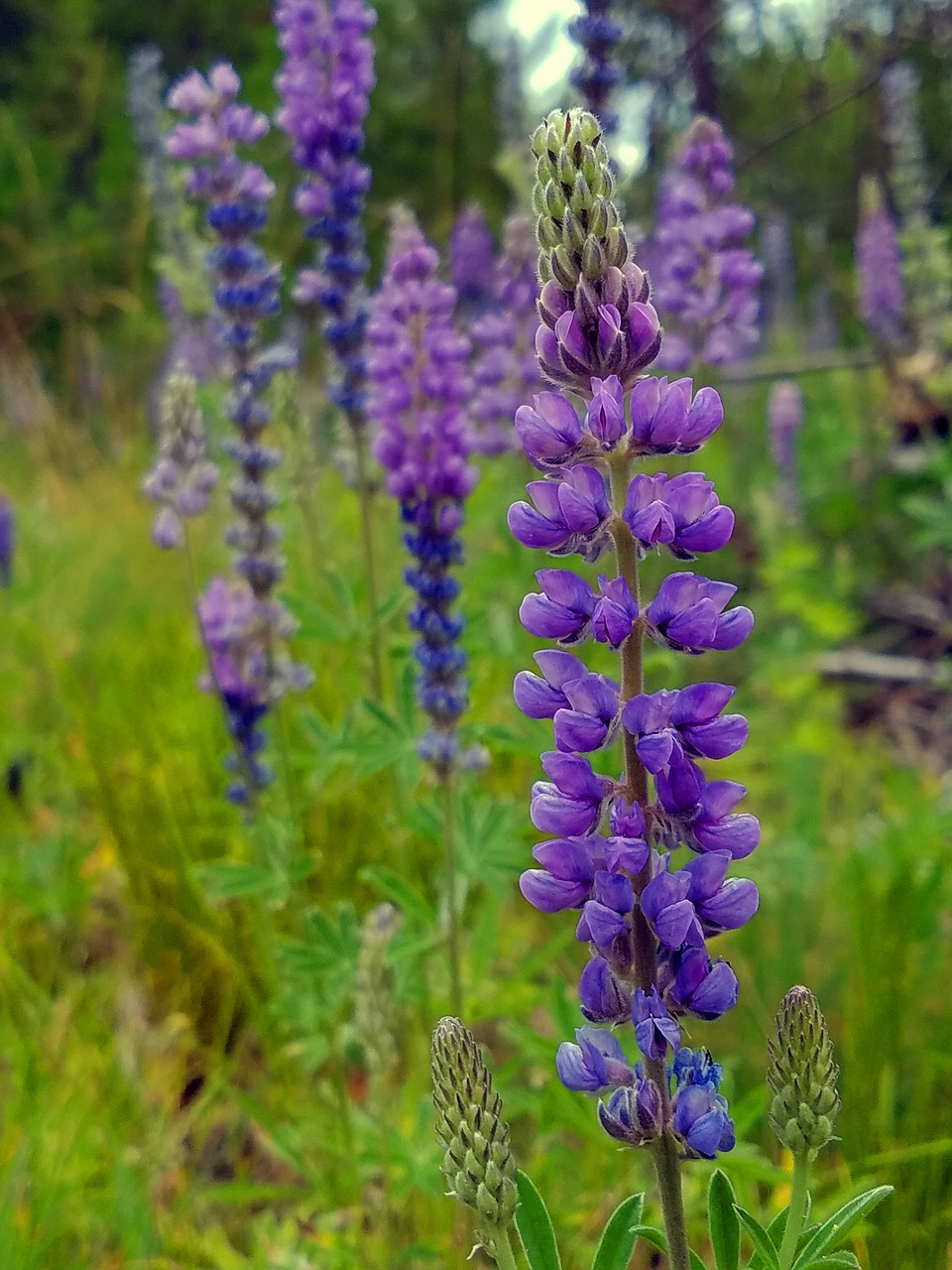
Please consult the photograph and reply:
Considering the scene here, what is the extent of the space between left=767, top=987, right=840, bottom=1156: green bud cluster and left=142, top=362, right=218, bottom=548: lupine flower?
5.49 ft

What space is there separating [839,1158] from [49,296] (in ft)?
21.2

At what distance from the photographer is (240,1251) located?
7.22ft

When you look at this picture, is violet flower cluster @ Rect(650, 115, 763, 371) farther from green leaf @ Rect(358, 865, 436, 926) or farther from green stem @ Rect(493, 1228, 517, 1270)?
green stem @ Rect(493, 1228, 517, 1270)

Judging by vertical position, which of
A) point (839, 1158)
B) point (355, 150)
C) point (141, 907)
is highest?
point (355, 150)

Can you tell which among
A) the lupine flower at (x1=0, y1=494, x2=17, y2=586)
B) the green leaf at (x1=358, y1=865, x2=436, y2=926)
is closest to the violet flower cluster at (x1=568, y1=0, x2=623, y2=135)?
the green leaf at (x1=358, y1=865, x2=436, y2=926)

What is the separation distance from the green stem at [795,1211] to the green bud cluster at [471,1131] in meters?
0.27

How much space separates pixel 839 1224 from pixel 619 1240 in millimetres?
205

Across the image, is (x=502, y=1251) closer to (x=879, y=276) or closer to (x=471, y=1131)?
(x=471, y=1131)

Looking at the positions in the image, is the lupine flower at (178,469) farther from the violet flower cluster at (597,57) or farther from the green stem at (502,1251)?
the green stem at (502,1251)

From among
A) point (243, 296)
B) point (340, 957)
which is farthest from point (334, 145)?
point (340, 957)

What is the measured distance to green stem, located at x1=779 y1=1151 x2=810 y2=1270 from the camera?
3.34ft

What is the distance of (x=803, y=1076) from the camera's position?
97cm

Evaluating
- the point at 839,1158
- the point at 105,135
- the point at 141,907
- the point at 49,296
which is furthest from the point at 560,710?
the point at 105,135

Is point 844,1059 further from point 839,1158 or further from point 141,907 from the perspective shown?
point 141,907
